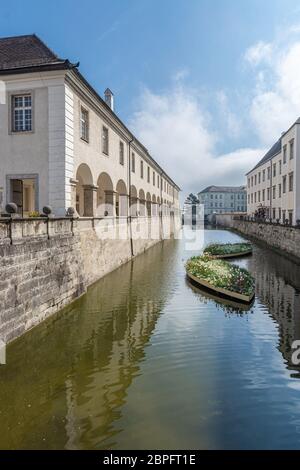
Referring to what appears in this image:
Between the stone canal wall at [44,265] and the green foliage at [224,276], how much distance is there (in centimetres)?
482

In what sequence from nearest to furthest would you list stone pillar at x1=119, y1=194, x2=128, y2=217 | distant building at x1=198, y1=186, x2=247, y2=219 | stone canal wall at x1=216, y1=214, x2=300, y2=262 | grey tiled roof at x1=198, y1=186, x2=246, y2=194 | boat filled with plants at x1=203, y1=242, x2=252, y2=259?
stone canal wall at x1=216, y1=214, x2=300, y2=262 < boat filled with plants at x1=203, y1=242, x2=252, y2=259 < stone pillar at x1=119, y1=194, x2=128, y2=217 < distant building at x1=198, y1=186, x2=247, y2=219 < grey tiled roof at x1=198, y1=186, x2=246, y2=194

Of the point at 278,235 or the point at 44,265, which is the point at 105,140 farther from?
the point at 278,235

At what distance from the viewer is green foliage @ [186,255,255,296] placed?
13.1m

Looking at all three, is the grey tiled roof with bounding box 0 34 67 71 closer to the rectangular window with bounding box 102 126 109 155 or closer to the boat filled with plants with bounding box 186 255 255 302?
the rectangular window with bounding box 102 126 109 155

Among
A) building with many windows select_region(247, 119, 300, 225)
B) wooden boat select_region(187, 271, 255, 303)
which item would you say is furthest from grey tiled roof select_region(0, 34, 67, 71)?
building with many windows select_region(247, 119, 300, 225)

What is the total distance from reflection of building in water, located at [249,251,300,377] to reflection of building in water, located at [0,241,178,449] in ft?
12.4

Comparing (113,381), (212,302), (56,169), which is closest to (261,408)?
(113,381)

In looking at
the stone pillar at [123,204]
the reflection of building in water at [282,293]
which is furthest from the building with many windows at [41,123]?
the reflection of building in water at [282,293]

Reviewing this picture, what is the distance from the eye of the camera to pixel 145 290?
14.4m

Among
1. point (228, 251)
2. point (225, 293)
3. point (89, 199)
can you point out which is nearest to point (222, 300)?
point (225, 293)

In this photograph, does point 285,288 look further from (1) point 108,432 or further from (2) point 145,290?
(1) point 108,432

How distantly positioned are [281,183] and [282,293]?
23.5 m

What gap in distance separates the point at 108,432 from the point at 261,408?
8.56 ft

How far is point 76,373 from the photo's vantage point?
277 inches
